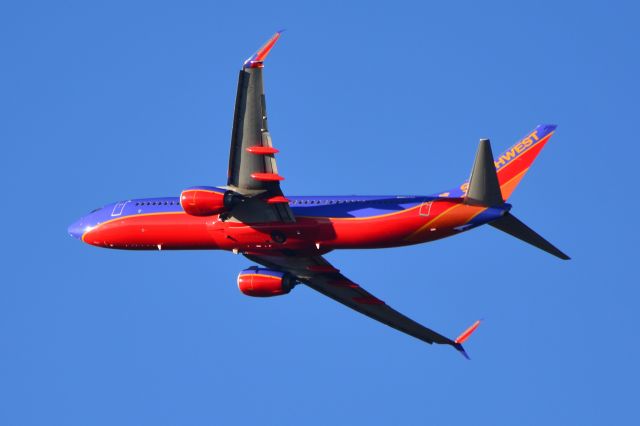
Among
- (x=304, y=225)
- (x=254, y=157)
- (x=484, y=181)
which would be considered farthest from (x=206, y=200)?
(x=484, y=181)

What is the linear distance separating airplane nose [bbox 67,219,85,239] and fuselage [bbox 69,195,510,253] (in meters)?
0.35

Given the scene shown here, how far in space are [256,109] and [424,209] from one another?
8.98 m

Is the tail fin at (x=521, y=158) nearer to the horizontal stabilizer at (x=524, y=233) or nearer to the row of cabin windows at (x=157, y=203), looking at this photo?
the horizontal stabilizer at (x=524, y=233)

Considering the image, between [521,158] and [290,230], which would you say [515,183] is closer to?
[521,158]

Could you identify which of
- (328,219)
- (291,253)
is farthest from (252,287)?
Answer: (328,219)

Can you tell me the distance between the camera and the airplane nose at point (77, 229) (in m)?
63.3

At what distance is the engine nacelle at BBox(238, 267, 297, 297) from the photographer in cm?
6094

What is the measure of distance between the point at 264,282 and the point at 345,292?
469 centimetres

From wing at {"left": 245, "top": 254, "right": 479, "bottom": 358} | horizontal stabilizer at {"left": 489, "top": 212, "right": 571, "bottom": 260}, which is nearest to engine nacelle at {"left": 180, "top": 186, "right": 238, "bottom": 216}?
wing at {"left": 245, "top": 254, "right": 479, "bottom": 358}

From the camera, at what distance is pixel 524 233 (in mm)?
53312

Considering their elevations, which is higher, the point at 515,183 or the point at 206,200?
the point at 206,200

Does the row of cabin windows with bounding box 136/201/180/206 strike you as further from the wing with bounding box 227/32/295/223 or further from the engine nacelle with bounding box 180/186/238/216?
the engine nacelle with bounding box 180/186/238/216

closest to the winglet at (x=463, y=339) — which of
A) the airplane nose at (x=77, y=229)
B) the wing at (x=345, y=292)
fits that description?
the wing at (x=345, y=292)

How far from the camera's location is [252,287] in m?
61.1
